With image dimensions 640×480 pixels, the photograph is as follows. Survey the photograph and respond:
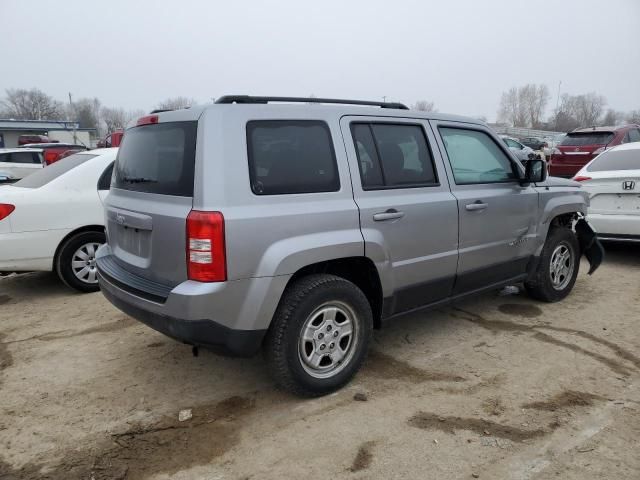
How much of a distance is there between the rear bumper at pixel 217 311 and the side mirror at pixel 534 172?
8.72ft

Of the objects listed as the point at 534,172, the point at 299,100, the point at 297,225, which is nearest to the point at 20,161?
the point at 299,100

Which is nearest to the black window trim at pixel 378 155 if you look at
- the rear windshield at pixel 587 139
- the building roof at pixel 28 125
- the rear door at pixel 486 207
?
the rear door at pixel 486 207

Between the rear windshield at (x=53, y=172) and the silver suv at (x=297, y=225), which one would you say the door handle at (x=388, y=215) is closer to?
the silver suv at (x=297, y=225)

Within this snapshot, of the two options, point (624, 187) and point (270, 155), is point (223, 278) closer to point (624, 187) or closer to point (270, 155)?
point (270, 155)

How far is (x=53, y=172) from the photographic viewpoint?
5.64 metres

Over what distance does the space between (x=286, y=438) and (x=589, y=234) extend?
13.7 feet

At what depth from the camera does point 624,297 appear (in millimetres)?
5238

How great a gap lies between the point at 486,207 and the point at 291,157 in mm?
1859

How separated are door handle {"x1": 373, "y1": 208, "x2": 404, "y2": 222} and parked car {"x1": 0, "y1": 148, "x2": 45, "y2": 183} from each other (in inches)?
555

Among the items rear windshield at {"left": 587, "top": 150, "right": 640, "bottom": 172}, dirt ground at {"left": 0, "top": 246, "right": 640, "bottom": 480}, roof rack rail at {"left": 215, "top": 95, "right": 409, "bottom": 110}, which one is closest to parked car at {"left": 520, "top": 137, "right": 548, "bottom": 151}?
rear windshield at {"left": 587, "top": 150, "right": 640, "bottom": 172}

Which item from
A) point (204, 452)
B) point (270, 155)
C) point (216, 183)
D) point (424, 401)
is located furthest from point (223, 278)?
point (424, 401)

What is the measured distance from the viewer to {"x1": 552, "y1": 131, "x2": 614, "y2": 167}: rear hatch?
1166cm

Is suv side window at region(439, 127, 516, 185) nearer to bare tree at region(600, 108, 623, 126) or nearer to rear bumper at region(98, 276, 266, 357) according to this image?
rear bumper at region(98, 276, 266, 357)

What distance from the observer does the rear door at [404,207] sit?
334cm
